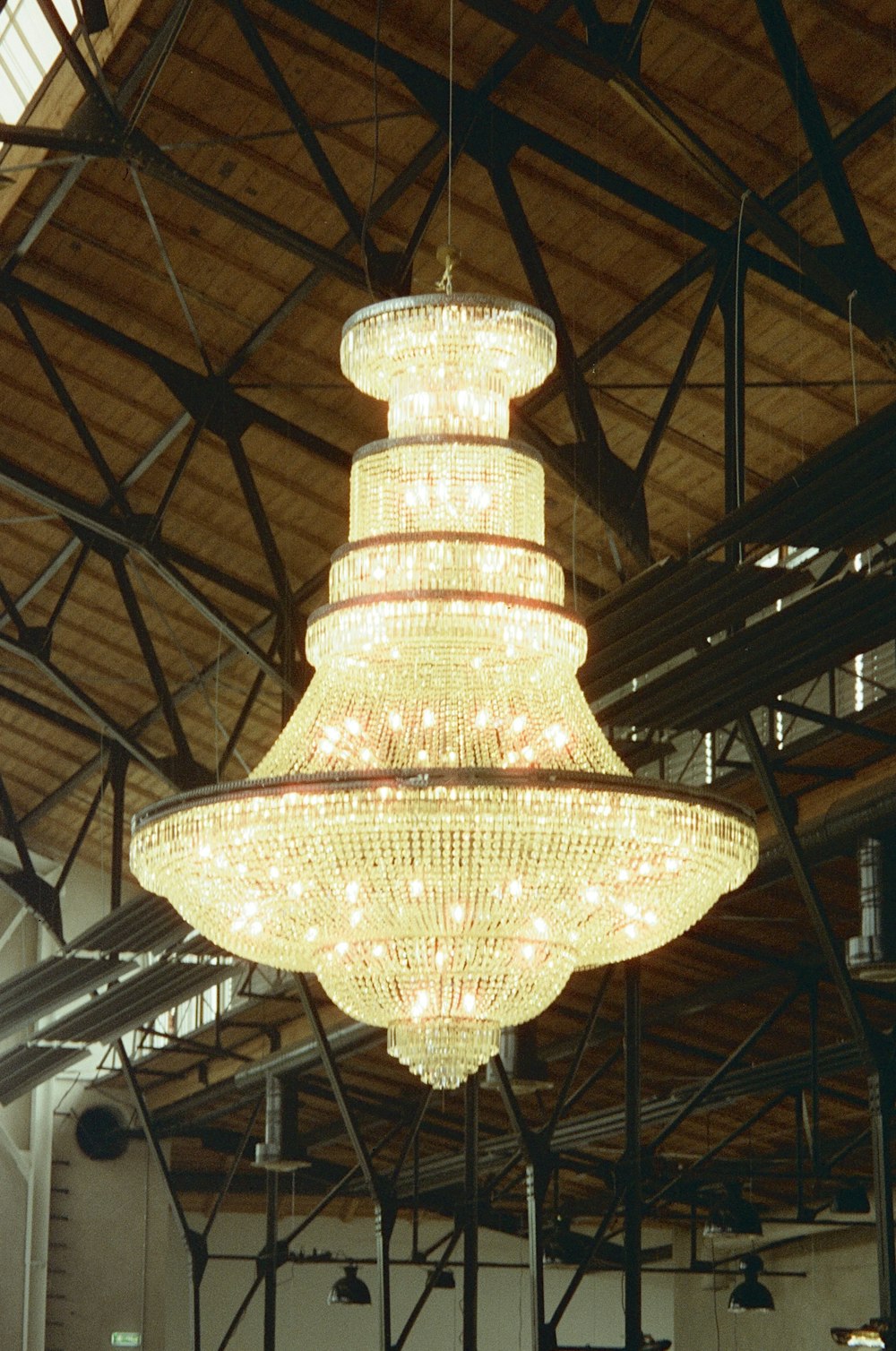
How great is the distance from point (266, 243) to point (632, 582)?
3.92 metres

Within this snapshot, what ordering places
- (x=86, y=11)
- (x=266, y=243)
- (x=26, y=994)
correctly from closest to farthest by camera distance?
(x=86, y=11), (x=266, y=243), (x=26, y=994)

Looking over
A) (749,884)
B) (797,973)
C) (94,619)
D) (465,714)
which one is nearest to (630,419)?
(749,884)

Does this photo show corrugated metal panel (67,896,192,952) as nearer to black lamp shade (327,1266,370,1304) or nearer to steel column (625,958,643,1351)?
steel column (625,958,643,1351)

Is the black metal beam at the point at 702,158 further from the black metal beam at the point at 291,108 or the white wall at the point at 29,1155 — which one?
the white wall at the point at 29,1155

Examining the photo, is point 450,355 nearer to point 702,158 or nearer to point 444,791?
point 444,791

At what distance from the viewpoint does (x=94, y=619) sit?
Answer: 16.5m

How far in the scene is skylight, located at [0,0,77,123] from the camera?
34.3 feet

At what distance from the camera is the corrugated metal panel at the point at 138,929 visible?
13.0m

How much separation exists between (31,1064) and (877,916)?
439 inches

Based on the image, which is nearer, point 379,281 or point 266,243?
point 379,281

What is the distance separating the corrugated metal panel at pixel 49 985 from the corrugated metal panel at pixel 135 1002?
0.37m

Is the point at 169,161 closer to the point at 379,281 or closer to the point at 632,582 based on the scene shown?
the point at 379,281

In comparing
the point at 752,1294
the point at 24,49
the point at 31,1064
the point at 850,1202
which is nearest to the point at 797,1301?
the point at 752,1294

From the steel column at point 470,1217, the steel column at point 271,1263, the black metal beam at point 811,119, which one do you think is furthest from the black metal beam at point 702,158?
the steel column at point 271,1263
